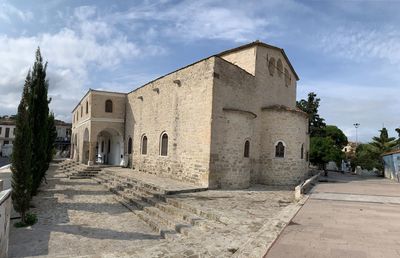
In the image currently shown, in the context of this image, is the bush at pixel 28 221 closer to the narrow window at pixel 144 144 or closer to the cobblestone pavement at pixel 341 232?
the cobblestone pavement at pixel 341 232

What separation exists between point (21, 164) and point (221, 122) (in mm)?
8437

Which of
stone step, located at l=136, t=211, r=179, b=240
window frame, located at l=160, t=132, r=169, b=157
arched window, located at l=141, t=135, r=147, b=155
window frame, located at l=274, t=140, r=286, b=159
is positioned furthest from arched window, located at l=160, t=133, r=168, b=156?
stone step, located at l=136, t=211, r=179, b=240

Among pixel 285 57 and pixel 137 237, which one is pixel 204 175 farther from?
pixel 285 57

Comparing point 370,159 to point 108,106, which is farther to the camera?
point 370,159

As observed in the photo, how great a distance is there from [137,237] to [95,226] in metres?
1.71

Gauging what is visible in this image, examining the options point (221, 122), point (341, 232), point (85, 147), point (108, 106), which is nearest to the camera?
point (341, 232)

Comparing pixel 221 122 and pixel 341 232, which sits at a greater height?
pixel 221 122

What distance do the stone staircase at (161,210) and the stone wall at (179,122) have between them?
8.11 ft

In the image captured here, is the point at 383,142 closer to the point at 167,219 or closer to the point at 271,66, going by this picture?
the point at 271,66

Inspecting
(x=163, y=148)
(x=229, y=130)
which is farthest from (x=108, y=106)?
(x=229, y=130)

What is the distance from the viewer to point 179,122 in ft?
53.0

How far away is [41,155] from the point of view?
11.8 metres

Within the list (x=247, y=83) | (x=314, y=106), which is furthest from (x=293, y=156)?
(x=314, y=106)

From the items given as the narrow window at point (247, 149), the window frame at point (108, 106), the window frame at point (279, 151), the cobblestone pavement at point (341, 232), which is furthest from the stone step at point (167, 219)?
the window frame at point (108, 106)
